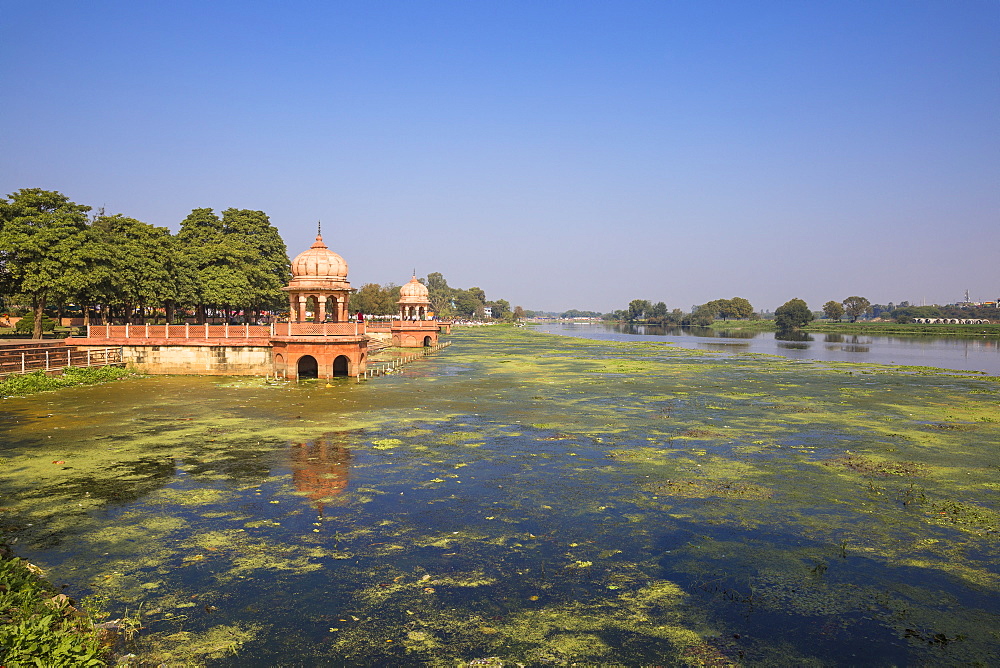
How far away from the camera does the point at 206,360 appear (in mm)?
40344

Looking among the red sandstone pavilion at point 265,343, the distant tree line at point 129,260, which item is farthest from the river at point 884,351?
the distant tree line at point 129,260

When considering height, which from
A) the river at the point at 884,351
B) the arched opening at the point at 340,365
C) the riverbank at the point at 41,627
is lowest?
the river at the point at 884,351

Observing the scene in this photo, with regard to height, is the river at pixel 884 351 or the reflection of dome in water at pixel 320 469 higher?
the reflection of dome in water at pixel 320 469

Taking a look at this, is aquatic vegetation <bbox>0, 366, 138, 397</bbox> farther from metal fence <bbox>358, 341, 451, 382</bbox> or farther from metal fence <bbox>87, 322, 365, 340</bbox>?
metal fence <bbox>358, 341, 451, 382</bbox>

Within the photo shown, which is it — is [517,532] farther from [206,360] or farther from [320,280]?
[206,360]

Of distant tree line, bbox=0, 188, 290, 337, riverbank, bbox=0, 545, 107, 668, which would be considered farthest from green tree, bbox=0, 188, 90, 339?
riverbank, bbox=0, 545, 107, 668

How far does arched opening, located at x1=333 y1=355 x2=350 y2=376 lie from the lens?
1623 inches

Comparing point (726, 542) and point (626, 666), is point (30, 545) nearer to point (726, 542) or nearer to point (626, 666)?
point (626, 666)

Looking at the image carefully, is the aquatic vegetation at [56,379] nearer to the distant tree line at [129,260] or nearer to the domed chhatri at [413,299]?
the distant tree line at [129,260]

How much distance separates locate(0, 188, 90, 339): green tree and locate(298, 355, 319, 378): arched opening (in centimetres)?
1520

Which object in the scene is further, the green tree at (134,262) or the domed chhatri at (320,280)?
the green tree at (134,262)

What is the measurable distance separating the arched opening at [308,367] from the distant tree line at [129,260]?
1512 cm

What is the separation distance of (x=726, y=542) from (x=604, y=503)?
10.2 ft

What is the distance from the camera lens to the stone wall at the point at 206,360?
40250mm
